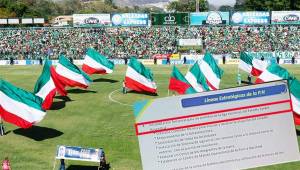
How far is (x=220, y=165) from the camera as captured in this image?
5.95 metres

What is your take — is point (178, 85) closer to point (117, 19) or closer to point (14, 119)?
point (14, 119)

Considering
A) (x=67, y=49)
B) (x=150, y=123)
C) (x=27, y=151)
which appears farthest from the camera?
(x=67, y=49)

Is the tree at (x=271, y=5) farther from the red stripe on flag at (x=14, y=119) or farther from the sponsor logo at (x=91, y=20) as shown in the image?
the red stripe on flag at (x=14, y=119)

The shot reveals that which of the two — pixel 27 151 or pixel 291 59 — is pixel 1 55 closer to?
pixel 291 59

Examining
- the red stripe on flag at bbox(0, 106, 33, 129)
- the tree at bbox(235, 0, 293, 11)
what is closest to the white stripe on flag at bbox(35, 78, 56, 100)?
the red stripe on flag at bbox(0, 106, 33, 129)

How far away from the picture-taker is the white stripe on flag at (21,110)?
22.5 m

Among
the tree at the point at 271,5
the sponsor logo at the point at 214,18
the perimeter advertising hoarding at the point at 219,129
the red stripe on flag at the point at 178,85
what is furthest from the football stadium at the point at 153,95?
the tree at the point at 271,5

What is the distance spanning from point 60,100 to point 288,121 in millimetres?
29582

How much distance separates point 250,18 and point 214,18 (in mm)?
5841

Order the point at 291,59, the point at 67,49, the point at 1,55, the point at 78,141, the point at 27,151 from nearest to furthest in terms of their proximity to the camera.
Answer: the point at 27,151, the point at 78,141, the point at 291,59, the point at 1,55, the point at 67,49

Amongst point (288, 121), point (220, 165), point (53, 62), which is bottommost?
point (53, 62)

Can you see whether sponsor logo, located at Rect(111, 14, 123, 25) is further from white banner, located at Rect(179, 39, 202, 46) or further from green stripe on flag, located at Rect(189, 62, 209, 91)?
green stripe on flag, located at Rect(189, 62, 209, 91)

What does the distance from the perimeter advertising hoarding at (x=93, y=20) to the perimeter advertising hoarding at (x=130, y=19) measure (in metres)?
1.51

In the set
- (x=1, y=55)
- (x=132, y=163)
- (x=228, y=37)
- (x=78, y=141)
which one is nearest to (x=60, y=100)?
(x=78, y=141)
